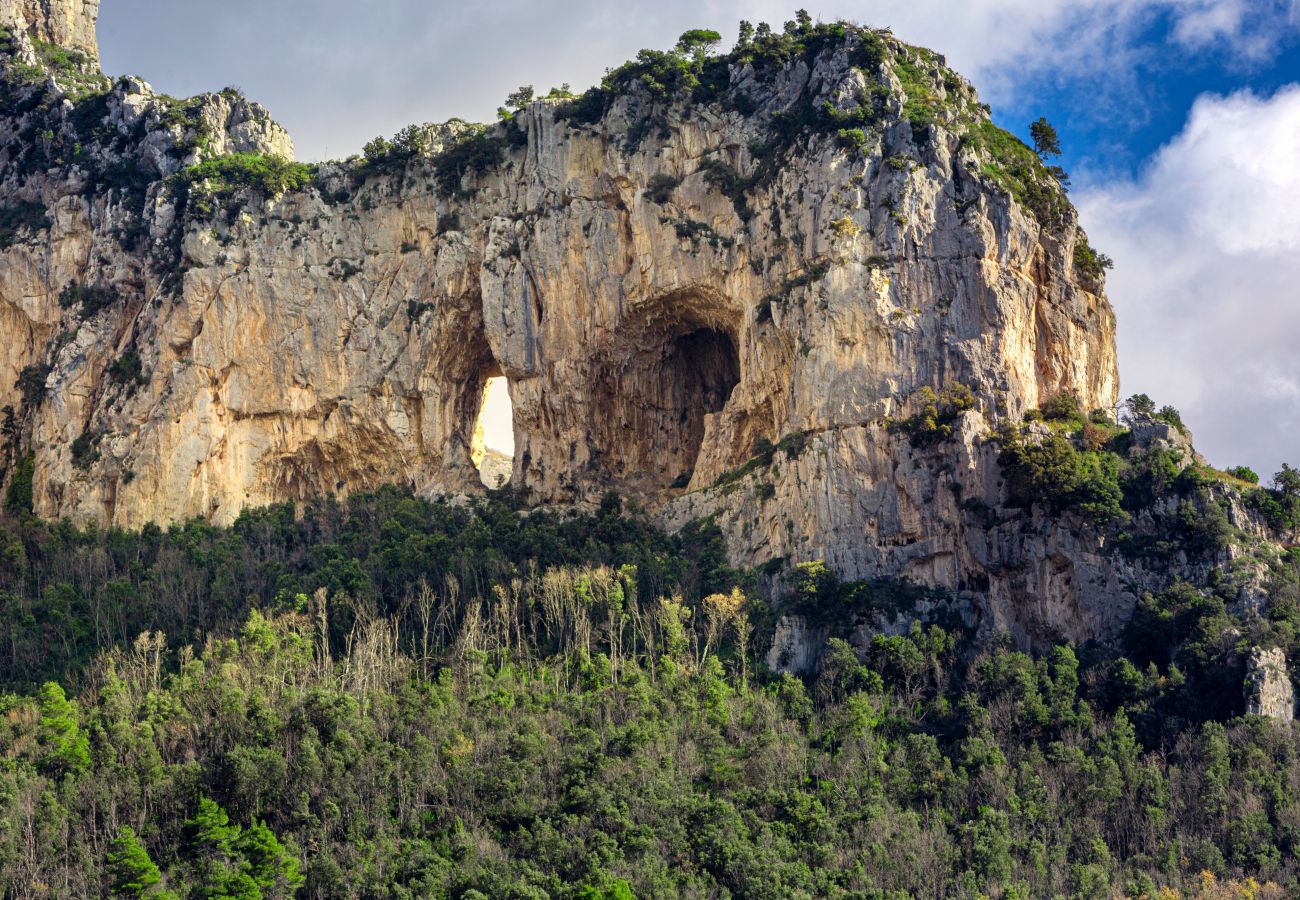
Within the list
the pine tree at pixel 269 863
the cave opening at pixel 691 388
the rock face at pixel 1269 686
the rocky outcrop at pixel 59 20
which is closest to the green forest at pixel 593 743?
the pine tree at pixel 269 863

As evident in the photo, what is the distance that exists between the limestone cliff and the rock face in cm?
778

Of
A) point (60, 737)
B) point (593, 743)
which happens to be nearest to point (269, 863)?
point (60, 737)

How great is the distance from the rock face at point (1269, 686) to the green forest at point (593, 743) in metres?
0.74

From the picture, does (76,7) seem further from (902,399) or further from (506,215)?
(902,399)

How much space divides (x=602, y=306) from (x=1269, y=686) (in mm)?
29549

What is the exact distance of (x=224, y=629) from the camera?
6656 cm

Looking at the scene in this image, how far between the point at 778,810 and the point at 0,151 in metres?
Result: 49.8

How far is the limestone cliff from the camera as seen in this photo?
6800 centimetres

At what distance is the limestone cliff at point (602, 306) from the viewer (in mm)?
68000

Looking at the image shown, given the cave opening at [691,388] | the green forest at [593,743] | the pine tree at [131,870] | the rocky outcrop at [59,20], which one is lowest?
the pine tree at [131,870]

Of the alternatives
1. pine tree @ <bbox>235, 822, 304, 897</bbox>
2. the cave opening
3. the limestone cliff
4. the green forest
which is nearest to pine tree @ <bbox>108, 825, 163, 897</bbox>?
the green forest

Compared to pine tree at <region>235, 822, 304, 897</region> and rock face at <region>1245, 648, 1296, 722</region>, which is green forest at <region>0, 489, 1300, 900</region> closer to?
pine tree at <region>235, 822, 304, 897</region>

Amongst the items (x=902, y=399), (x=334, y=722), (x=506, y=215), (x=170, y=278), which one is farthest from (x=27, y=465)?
(x=902, y=399)

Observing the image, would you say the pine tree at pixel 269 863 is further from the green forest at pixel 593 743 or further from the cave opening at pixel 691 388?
the cave opening at pixel 691 388
